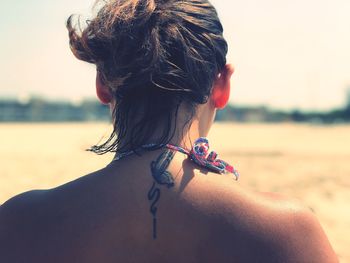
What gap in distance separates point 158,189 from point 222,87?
43 cm

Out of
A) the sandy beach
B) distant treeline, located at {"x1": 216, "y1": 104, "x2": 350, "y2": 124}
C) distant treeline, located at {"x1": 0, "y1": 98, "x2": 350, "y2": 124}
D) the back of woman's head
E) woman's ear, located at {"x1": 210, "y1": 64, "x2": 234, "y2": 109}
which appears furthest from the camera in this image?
distant treeline, located at {"x1": 216, "y1": 104, "x2": 350, "y2": 124}

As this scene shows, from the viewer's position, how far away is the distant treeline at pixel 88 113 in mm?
62688

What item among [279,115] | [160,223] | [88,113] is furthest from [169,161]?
[279,115]

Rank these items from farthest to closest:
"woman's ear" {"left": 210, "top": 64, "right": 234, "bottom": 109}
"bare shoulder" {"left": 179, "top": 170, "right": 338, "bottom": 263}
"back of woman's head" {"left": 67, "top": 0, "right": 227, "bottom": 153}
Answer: "woman's ear" {"left": 210, "top": 64, "right": 234, "bottom": 109}, "back of woman's head" {"left": 67, "top": 0, "right": 227, "bottom": 153}, "bare shoulder" {"left": 179, "top": 170, "right": 338, "bottom": 263}

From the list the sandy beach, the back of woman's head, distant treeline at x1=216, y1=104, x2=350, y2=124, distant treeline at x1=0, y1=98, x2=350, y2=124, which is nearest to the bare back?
the back of woman's head

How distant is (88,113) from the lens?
66.9 meters

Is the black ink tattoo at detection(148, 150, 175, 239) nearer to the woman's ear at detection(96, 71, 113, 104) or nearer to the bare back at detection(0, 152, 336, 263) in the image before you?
the bare back at detection(0, 152, 336, 263)

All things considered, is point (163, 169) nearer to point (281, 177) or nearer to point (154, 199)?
point (154, 199)

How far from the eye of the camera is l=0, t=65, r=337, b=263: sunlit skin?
55.2 inches

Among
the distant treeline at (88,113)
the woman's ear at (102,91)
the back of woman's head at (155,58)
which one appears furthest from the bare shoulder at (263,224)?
the distant treeline at (88,113)

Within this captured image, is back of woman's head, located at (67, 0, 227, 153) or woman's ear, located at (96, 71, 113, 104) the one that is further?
woman's ear, located at (96, 71, 113, 104)

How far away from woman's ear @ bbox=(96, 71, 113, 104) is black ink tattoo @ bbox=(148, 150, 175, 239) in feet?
0.95

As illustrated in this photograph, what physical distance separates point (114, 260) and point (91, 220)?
0.13 m

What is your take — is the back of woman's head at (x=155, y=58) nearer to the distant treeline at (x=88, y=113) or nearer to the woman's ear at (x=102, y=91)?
the woman's ear at (x=102, y=91)
